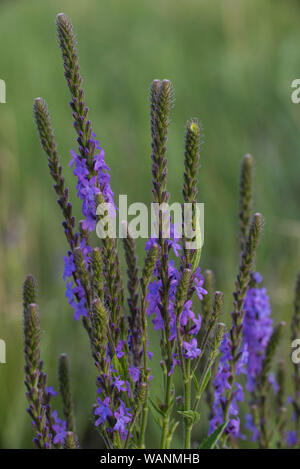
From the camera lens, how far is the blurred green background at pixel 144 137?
97.3 inches

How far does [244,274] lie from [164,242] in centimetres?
18

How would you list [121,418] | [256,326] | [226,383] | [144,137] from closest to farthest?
[121,418], [226,383], [256,326], [144,137]

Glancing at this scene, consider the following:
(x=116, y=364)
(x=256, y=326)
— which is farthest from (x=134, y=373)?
(x=256, y=326)

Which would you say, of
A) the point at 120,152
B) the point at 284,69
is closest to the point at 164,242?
the point at 120,152

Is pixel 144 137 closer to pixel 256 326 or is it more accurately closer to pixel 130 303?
pixel 256 326

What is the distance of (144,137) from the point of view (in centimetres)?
341

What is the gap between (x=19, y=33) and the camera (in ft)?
18.3

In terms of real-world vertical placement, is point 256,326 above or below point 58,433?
above

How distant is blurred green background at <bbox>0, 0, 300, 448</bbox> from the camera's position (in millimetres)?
2473

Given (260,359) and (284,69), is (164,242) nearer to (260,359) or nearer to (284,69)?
(260,359)

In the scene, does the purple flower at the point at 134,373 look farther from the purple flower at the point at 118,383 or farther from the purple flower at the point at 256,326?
the purple flower at the point at 256,326

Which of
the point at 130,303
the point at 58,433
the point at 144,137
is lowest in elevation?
the point at 58,433

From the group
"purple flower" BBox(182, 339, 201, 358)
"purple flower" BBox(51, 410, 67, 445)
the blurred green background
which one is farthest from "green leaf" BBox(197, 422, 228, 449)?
the blurred green background

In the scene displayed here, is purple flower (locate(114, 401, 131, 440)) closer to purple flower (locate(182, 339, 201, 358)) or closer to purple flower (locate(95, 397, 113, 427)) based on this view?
purple flower (locate(95, 397, 113, 427))
